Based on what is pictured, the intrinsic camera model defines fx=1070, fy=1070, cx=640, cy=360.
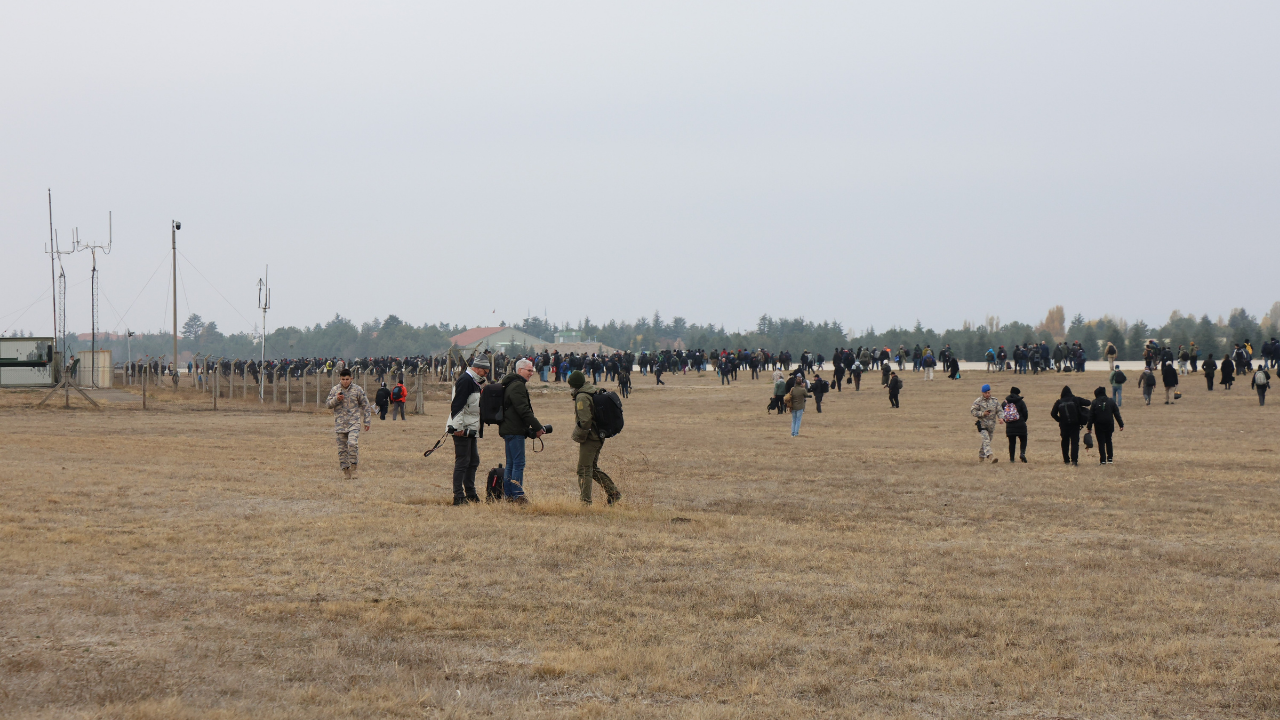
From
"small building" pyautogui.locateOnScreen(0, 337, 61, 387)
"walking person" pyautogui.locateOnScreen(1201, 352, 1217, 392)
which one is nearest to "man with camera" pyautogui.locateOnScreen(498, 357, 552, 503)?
"small building" pyautogui.locateOnScreen(0, 337, 61, 387)

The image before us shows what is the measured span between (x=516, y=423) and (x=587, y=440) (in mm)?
829

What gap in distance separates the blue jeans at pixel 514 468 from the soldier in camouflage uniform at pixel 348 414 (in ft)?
10.3

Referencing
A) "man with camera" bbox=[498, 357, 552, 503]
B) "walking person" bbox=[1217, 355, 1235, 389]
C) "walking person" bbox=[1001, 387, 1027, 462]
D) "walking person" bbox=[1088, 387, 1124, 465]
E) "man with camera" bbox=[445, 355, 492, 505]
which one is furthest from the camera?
"walking person" bbox=[1217, 355, 1235, 389]

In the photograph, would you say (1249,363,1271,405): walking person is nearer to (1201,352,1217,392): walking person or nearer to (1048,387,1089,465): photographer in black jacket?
(1201,352,1217,392): walking person

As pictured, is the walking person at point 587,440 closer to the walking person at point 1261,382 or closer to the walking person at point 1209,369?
the walking person at point 1261,382

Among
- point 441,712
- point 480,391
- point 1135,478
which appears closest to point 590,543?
point 480,391

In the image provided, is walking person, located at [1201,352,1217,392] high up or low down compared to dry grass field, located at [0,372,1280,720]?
up

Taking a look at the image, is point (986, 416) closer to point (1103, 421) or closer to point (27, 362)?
point (1103, 421)

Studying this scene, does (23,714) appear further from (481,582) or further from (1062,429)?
(1062,429)

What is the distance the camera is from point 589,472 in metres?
12.4

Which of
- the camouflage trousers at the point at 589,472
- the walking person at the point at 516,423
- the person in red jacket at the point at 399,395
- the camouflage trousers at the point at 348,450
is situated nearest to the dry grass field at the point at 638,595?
the camouflage trousers at the point at 348,450

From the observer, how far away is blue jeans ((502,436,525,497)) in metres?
12.2

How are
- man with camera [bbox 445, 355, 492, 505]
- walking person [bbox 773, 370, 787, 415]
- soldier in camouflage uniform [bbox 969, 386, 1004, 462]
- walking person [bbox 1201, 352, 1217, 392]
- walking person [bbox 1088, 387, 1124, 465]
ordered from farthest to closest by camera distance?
walking person [bbox 1201, 352, 1217, 392] → walking person [bbox 773, 370, 787, 415] → soldier in camouflage uniform [bbox 969, 386, 1004, 462] → walking person [bbox 1088, 387, 1124, 465] → man with camera [bbox 445, 355, 492, 505]

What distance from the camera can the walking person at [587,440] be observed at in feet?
39.5
